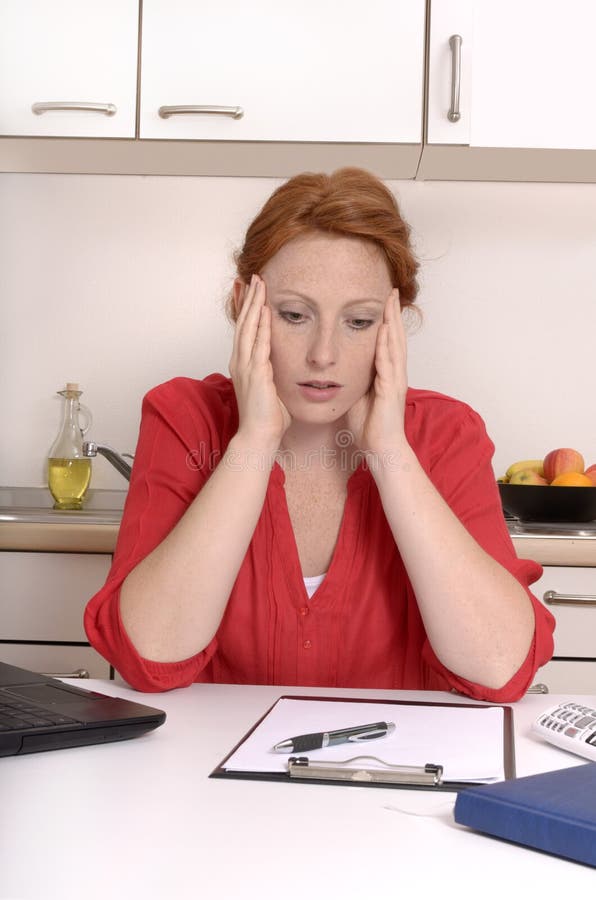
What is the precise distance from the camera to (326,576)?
1.30 metres

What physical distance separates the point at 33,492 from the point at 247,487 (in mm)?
1315

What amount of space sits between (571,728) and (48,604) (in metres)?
1.23

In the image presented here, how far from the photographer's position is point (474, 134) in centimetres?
202

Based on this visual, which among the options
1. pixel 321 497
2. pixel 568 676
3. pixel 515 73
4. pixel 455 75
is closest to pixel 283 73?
pixel 455 75

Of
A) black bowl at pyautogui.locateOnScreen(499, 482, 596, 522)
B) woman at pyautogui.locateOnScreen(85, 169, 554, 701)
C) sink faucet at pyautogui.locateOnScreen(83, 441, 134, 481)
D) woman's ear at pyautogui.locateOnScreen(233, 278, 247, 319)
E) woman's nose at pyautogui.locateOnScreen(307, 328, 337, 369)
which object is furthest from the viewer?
sink faucet at pyautogui.locateOnScreen(83, 441, 134, 481)

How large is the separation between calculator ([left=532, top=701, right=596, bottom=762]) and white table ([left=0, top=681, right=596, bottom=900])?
16 millimetres

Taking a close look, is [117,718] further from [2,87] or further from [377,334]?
[2,87]

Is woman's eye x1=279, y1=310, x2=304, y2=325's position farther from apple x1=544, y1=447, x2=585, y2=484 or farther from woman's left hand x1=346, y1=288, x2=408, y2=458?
apple x1=544, y1=447, x2=585, y2=484

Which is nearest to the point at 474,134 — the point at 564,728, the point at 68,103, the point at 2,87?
the point at 68,103

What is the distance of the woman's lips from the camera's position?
130 centimetres

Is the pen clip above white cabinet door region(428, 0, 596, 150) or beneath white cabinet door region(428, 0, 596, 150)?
beneath

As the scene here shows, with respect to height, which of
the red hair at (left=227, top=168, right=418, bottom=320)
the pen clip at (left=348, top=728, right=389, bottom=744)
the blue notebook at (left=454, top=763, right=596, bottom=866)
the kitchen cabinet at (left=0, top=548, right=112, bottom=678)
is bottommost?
the kitchen cabinet at (left=0, top=548, right=112, bottom=678)

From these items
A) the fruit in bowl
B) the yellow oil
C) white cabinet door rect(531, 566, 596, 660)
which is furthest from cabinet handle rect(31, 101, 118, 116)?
white cabinet door rect(531, 566, 596, 660)

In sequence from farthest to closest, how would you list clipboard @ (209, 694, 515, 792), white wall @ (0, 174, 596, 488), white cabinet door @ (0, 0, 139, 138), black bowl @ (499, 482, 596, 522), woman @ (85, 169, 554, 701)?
white wall @ (0, 174, 596, 488) < white cabinet door @ (0, 0, 139, 138) < black bowl @ (499, 482, 596, 522) < woman @ (85, 169, 554, 701) < clipboard @ (209, 694, 515, 792)
